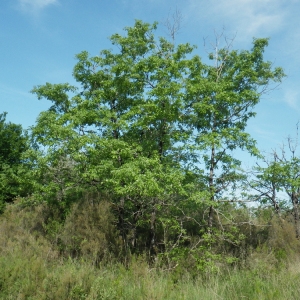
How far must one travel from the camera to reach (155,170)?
12.8 metres

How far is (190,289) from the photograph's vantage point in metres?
7.61

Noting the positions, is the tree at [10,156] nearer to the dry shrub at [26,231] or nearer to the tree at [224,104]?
the dry shrub at [26,231]

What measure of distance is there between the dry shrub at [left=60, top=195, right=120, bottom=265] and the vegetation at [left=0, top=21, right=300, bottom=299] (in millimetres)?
47

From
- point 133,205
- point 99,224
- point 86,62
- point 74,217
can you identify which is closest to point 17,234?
point 74,217

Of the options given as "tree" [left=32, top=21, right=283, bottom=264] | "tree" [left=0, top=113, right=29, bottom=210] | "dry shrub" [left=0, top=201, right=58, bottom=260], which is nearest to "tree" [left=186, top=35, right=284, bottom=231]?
"tree" [left=32, top=21, right=283, bottom=264]

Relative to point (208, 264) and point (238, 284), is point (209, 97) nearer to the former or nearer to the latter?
point (208, 264)

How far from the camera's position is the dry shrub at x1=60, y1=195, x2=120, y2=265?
14703 millimetres

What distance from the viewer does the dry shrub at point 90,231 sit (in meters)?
14.7

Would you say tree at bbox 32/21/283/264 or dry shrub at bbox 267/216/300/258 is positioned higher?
tree at bbox 32/21/283/264

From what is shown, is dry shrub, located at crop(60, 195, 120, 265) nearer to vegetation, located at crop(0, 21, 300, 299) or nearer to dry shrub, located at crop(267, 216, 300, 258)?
vegetation, located at crop(0, 21, 300, 299)

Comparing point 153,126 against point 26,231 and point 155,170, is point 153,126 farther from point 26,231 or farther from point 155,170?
point 26,231

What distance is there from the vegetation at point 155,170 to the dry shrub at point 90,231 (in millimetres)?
47

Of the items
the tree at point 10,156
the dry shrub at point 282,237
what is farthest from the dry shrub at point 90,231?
the tree at point 10,156

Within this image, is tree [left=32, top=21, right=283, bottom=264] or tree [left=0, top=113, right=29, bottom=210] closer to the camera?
tree [left=32, top=21, right=283, bottom=264]
